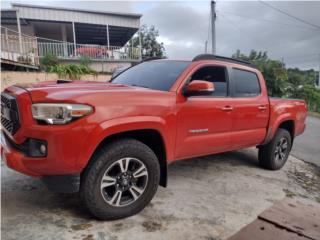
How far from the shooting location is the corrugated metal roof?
16.2 metres

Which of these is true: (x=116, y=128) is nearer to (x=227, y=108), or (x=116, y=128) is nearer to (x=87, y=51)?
(x=227, y=108)

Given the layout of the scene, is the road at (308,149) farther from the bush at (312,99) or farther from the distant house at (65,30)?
the bush at (312,99)

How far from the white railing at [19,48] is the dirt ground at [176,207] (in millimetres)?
9227

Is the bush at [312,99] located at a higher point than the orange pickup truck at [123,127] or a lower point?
lower

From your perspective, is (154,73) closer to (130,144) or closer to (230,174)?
(130,144)

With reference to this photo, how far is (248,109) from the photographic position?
4.50 metres

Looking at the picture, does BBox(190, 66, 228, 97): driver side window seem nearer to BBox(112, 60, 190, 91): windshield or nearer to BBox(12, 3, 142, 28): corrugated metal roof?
BBox(112, 60, 190, 91): windshield

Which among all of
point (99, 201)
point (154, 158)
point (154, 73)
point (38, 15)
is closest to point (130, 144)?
point (154, 158)

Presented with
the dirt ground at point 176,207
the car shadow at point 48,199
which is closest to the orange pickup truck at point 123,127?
the dirt ground at point 176,207

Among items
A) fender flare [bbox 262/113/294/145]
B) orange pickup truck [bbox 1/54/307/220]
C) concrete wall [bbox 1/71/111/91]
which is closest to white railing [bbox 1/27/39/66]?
concrete wall [bbox 1/71/111/91]

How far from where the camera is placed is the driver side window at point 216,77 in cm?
406

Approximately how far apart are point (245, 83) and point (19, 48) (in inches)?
473

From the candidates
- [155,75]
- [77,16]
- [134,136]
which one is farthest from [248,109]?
[77,16]

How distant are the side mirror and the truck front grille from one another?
1.88m
